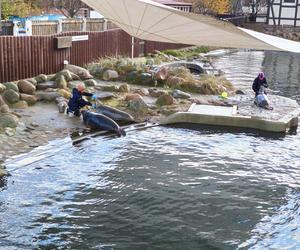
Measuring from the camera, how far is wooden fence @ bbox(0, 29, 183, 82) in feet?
63.9

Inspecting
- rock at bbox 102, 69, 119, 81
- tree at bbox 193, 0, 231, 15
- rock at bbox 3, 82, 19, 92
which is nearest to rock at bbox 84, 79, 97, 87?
rock at bbox 102, 69, 119, 81

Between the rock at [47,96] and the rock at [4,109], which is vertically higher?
the rock at [47,96]

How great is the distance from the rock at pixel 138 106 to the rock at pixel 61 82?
3193 mm

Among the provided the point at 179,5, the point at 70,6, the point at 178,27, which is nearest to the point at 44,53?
the point at 178,27

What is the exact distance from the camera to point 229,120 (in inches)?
686

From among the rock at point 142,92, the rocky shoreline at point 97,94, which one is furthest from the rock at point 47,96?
the rock at point 142,92

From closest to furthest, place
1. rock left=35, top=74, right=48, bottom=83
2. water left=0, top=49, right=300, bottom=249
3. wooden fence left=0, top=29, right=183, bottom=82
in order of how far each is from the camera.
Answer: water left=0, top=49, right=300, bottom=249
wooden fence left=0, top=29, right=183, bottom=82
rock left=35, top=74, right=48, bottom=83

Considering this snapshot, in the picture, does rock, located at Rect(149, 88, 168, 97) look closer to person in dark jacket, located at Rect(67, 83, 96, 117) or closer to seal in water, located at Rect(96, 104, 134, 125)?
seal in water, located at Rect(96, 104, 134, 125)

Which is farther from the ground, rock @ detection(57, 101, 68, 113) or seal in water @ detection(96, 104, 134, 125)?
rock @ detection(57, 101, 68, 113)

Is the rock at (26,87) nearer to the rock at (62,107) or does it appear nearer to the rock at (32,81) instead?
the rock at (32,81)

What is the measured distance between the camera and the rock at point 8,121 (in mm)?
14655

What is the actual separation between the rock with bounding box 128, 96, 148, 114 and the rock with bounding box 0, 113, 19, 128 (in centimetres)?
478

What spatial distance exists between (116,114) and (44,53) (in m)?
6.42

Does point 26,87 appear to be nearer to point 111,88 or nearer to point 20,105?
point 20,105
